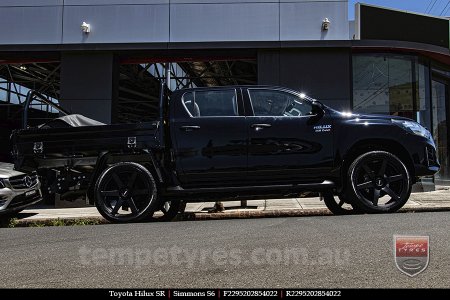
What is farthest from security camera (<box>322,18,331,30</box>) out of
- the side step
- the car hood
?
the car hood

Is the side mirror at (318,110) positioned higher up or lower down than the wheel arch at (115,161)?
higher up

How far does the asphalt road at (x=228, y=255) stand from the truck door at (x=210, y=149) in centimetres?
68

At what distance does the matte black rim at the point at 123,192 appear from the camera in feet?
21.1

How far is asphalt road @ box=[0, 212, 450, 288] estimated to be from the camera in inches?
138

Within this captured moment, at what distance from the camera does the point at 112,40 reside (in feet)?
40.9

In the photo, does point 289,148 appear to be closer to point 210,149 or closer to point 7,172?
point 210,149

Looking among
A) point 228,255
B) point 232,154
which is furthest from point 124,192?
point 228,255

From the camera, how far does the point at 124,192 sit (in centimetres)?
648

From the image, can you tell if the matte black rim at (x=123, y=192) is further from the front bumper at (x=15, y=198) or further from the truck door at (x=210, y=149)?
the front bumper at (x=15, y=198)

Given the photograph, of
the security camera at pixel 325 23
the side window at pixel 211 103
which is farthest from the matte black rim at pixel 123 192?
the security camera at pixel 325 23

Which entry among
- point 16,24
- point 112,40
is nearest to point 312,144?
point 112,40

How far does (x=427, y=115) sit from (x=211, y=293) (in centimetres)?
1254

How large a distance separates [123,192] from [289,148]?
2.42 m

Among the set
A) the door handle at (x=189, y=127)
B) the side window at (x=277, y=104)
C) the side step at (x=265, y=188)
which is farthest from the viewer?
the side window at (x=277, y=104)
